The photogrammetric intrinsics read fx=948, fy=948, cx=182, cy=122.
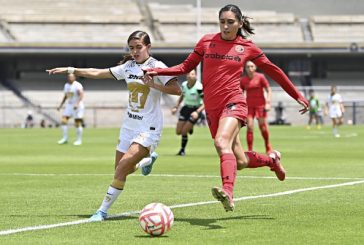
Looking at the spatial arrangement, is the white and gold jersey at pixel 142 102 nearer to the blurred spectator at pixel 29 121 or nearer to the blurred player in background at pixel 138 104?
the blurred player in background at pixel 138 104

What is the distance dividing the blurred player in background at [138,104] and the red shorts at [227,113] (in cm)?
54

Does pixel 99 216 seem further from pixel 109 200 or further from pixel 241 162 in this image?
pixel 241 162

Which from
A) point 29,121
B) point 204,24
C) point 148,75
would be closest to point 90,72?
point 148,75

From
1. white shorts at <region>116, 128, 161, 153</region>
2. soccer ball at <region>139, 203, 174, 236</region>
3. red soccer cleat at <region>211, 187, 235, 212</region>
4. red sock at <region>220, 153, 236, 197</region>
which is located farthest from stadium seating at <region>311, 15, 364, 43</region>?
soccer ball at <region>139, 203, 174, 236</region>

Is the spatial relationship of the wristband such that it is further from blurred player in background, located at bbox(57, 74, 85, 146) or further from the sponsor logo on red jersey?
blurred player in background, located at bbox(57, 74, 85, 146)

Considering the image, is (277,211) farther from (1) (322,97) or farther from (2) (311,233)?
(1) (322,97)

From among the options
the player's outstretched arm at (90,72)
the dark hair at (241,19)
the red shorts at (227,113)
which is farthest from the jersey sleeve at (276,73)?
the player's outstretched arm at (90,72)

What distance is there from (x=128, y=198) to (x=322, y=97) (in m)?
58.6

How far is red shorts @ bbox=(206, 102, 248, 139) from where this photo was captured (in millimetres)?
11219

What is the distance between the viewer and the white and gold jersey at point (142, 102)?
11.3 meters

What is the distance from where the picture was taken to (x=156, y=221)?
9.18m

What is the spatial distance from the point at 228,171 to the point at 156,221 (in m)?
1.72

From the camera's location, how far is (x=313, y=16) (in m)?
77.4

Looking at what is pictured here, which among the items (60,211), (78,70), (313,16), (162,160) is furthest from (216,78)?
(313,16)
